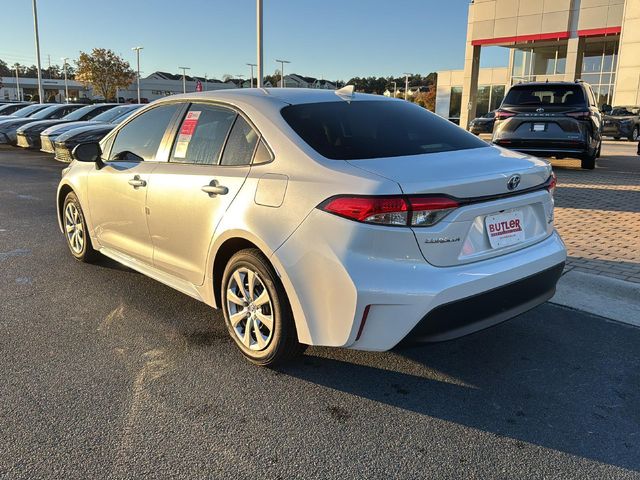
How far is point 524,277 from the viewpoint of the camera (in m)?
3.15

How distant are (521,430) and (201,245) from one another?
213 cm

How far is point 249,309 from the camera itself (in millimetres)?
3412

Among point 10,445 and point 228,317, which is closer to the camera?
point 10,445

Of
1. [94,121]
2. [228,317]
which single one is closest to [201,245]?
[228,317]

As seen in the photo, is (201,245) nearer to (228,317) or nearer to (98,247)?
(228,317)

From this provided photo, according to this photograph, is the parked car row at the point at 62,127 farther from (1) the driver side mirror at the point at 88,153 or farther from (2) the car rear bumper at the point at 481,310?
(2) the car rear bumper at the point at 481,310

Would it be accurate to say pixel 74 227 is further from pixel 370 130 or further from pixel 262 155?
pixel 370 130

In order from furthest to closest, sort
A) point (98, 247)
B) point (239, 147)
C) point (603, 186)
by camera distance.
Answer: point (603, 186)
point (98, 247)
point (239, 147)

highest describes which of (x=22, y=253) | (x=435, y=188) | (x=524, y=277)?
(x=435, y=188)

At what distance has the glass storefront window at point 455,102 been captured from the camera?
46.3m

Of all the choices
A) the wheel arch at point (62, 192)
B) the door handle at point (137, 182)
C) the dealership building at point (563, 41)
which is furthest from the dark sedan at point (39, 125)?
the dealership building at point (563, 41)

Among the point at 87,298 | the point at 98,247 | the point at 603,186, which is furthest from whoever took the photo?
the point at 603,186

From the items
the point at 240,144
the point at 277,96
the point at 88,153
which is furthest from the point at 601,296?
the point at 88,153

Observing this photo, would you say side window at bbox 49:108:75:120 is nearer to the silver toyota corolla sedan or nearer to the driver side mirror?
the driver side mirror
